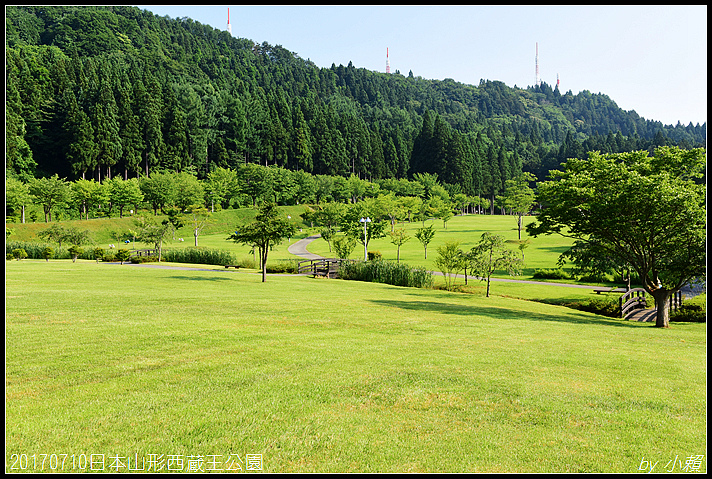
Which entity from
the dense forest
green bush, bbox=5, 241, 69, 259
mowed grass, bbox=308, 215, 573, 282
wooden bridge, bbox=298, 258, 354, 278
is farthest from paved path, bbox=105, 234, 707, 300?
the dense forest

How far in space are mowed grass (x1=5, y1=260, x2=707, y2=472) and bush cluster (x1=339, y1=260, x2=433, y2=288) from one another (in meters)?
18.3

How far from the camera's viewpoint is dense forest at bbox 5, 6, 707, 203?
7994cm

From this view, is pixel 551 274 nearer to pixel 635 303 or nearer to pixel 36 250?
pixel 635 303

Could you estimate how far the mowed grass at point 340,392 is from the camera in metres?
5.34

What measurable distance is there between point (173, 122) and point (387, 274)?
74795mm

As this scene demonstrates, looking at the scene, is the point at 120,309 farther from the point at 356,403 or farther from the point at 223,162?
the point at 223,162

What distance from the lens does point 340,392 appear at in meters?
7.25

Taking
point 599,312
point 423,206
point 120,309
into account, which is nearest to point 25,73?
point 423,206

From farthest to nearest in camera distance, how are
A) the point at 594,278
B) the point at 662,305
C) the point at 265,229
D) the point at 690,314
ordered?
the point at 594,278, the point at 265,229, the point at 690,314, the point at 662,305

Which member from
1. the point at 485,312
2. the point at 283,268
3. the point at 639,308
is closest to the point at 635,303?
the point at 639,308

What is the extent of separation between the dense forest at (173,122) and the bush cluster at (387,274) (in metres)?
58.2

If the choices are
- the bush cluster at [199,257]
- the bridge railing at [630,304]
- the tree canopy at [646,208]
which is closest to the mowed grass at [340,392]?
the tree canopy at [646,208]

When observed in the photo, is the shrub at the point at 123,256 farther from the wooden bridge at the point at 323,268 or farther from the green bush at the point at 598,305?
the green bush at the point at 598,305

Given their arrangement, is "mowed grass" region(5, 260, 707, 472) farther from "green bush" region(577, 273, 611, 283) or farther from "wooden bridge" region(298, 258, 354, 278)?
"green bush" region(577, 273, 611, 283)
